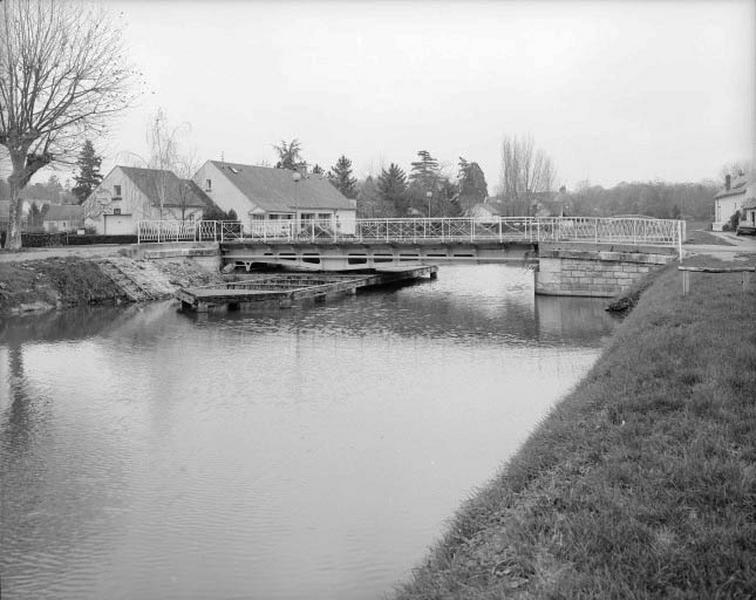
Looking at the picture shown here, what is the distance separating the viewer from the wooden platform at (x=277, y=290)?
26891 mm

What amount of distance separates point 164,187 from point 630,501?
4774 cm

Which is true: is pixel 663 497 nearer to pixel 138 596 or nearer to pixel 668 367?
pixel 668 367

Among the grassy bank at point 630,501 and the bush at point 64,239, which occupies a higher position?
the bush at point 64,239

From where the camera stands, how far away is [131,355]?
57.6 ft

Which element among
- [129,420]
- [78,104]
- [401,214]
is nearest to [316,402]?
[129,420]

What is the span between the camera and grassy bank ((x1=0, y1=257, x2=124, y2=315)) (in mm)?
25922

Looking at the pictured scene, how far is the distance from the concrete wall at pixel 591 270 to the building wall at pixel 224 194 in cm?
2694

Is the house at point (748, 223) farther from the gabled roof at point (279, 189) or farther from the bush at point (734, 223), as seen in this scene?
the gabled roof at point (279, 189)

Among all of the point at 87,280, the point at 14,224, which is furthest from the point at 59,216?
the point at 87,280

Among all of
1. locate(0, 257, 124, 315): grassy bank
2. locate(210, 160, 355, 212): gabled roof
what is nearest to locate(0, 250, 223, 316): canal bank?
locate(0, 257, 124, 315): grassy bank

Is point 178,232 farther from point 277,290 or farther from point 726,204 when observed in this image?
point 726,204

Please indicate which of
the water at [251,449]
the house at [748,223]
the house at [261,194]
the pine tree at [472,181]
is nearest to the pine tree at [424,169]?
the pine tree at [472,181]

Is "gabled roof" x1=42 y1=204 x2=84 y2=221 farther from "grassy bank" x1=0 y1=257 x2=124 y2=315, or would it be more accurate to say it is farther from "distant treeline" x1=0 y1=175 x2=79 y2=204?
"grassy bank" x1=0 y1=257 x2=124 y2=315

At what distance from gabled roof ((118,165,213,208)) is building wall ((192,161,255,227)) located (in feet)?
5.00
